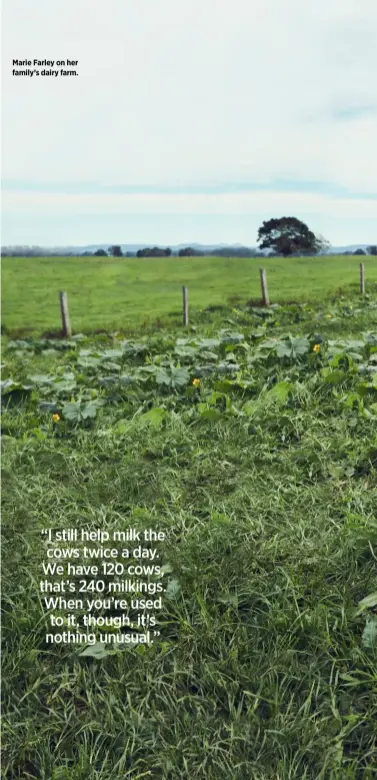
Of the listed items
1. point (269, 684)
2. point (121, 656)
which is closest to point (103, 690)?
point (121, 656)

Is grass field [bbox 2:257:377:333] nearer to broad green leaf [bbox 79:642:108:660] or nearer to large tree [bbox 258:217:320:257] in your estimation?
large tree [bbox 258:217:320:257]

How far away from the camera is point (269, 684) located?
2.83m

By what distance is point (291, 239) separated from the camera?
19.5 metres

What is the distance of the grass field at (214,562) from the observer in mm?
2650

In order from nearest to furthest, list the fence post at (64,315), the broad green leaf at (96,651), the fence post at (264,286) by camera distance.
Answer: the broad green leaf at (96,651), the fence post at (64,315), the fence post at (264,286)

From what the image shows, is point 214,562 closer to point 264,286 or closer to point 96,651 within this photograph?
point 96,651

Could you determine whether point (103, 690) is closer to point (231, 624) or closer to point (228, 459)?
point (231, 624)

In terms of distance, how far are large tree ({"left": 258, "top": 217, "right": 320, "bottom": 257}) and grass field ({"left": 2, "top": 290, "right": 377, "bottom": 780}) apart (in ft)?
38.6

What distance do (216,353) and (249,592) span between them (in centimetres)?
559

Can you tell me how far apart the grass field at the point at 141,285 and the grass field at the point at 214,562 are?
8.38 meters

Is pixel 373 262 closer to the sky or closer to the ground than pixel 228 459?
closer to the sky

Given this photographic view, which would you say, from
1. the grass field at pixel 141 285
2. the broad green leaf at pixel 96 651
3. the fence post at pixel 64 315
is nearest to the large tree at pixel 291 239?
the grass field at pixel 141 285

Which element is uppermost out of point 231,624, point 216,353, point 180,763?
point 216,353

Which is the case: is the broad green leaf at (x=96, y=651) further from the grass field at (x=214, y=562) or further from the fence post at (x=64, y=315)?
the fence post at (x=64, y=315)
